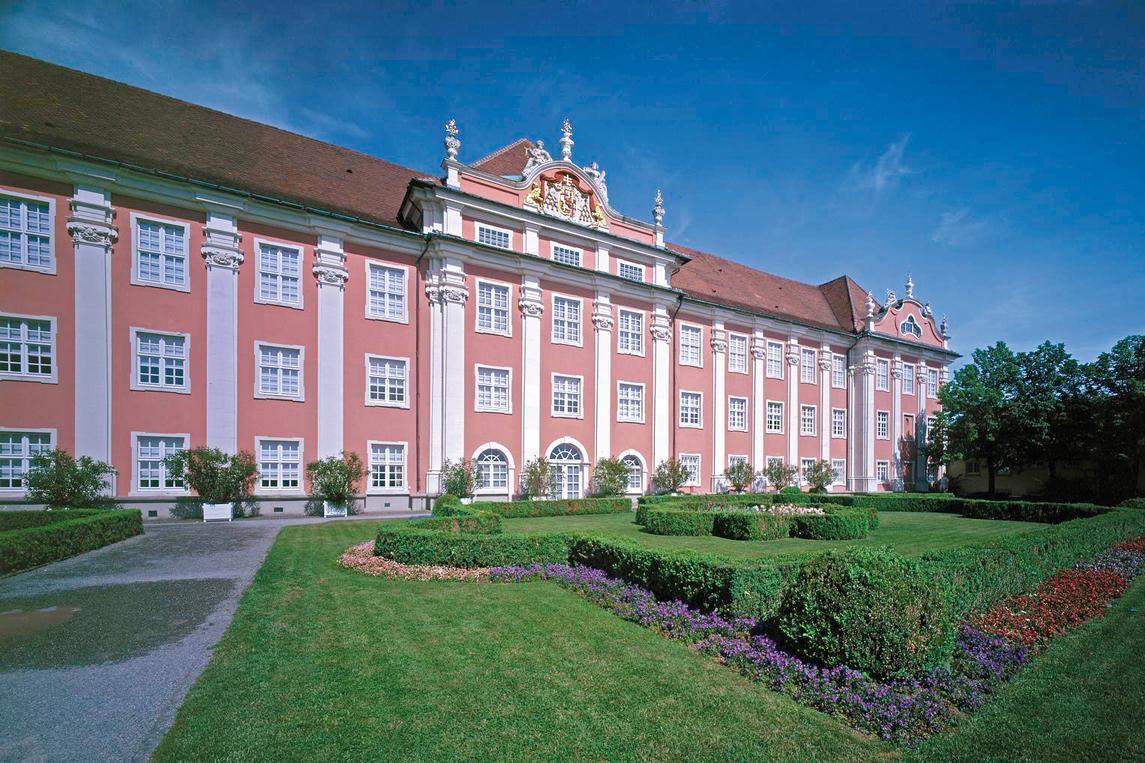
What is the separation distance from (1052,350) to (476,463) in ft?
137

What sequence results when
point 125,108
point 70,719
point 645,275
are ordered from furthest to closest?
point 645,275 < point 125,108 < point 70,719

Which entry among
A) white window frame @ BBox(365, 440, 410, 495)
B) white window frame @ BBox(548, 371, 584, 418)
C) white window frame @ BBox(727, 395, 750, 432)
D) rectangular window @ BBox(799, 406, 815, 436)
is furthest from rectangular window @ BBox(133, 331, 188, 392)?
rectangular window @ BBox(799, 406, 815, 436)

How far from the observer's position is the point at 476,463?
2697cm

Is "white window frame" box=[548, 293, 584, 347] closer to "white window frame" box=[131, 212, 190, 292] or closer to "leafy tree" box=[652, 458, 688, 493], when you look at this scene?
"leafy tree" box=[652, 458, 688, 493]

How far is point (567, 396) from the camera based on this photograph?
30281 millimetres

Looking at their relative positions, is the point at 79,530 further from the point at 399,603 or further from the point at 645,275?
the point at 645,275

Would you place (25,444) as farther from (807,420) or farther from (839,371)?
(839,371)

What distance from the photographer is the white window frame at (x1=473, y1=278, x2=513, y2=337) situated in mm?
27625

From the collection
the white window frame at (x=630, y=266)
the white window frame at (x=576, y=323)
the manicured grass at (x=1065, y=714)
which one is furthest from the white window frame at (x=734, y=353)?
the manicured grass at (x=1065, y=714)

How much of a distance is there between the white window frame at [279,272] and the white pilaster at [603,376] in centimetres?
1485

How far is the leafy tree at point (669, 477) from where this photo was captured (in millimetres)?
32188

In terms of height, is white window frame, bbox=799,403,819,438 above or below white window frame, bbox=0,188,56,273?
below

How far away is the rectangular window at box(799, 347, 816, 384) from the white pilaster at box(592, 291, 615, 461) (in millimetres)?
18658

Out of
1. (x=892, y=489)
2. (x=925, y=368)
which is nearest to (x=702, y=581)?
(x=892, y=489)
